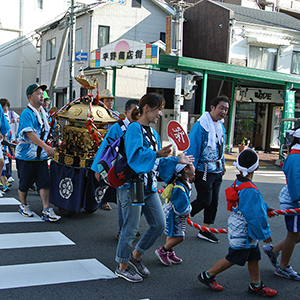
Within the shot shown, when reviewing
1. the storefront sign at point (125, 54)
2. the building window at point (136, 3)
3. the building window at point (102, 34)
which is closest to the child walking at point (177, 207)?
the storefront sign at point (125, 54)

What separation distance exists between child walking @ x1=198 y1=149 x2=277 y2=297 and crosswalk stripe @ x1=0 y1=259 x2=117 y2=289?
45.1 inches

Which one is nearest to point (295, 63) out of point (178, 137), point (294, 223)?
point (294, 223)

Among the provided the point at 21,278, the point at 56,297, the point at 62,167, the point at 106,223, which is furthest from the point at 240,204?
the point at 62,167

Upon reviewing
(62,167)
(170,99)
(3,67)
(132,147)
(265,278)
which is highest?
(3,67)

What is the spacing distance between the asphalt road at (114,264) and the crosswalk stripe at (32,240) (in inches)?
4.0

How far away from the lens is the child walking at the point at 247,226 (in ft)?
10.0

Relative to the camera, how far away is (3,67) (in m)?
25.9

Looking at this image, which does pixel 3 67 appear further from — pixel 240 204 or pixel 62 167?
pixel 240 204

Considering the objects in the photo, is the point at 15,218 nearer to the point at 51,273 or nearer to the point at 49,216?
the point at 49,216

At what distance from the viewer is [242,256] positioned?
125 inches

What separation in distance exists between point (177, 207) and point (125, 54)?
423 inches

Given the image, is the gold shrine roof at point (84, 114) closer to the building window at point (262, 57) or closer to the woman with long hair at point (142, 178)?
the woman with long hair at point (142, 178)

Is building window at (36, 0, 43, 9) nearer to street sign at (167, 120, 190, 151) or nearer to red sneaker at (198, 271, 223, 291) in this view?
street sign at (167, 120, 190, 151)

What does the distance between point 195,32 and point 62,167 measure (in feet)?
56.8
